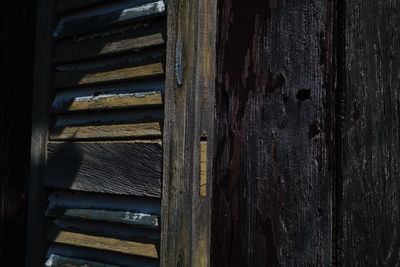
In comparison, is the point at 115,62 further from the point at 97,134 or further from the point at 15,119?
the point at 15,119

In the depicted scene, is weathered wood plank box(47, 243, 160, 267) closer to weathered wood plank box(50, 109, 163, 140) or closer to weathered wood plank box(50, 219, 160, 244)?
weathered wood plank box(50, 219, 160, 244)

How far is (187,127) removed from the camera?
2.00 meters

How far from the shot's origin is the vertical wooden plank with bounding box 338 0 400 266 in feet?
4.92

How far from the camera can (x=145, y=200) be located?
2.22 meters

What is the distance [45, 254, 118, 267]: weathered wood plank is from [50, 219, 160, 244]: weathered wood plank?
0.11 metres

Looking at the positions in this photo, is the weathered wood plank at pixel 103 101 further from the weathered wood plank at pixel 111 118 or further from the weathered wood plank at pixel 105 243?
the weathered wood plank at pixel 105 243

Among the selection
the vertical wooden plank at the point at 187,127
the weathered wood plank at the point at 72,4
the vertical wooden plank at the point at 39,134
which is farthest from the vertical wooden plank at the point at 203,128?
the vertical wooden plank at the point at 39,134

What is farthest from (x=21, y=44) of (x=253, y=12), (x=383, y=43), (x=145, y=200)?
(x=383, y=43)

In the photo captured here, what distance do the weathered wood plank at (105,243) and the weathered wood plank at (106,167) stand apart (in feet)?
0.57

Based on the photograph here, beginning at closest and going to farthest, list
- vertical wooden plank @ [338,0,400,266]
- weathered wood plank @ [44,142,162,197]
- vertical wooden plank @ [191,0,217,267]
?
vertical wooden plank @ [338,0,400,266]
vertical wooden plank @ [191,0,217,267]
weathered wood plank @ [44,142,162,197]

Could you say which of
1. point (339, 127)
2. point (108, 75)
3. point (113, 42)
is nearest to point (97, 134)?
point (108, 75)

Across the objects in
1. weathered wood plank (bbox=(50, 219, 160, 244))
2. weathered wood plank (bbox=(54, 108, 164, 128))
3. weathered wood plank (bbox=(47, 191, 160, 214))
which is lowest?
weathered wood plank (bbox=(50, 219, 160, 244))

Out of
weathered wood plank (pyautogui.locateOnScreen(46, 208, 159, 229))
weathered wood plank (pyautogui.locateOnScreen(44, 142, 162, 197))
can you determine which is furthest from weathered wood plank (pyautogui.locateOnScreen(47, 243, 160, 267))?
weathered wood plank (pyautogui.locateOnScreen(44, 142, 162, 197))

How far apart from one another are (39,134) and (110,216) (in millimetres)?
541
